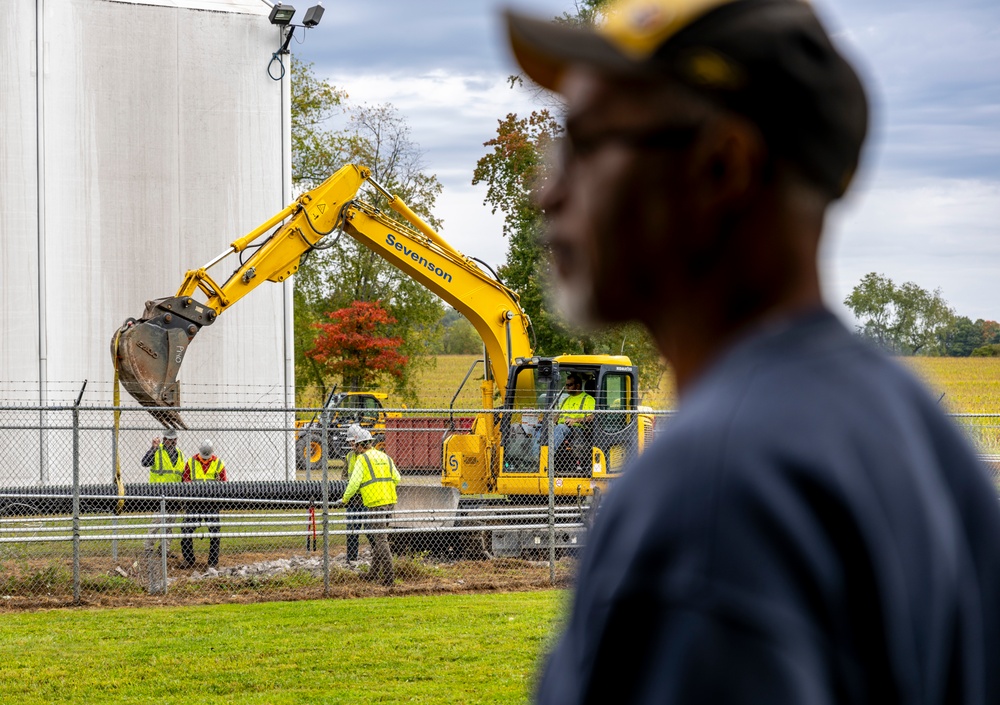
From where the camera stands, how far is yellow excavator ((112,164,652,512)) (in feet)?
56.7

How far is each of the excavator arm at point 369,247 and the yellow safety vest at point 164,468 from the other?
1808 millimetres

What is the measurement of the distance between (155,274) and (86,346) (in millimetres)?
1960

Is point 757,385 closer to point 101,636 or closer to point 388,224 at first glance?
point 101,636

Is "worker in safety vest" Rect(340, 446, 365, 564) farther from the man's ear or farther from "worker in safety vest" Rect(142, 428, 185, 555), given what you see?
the man's ear

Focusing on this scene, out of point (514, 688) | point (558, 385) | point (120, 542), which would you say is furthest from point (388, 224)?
point (514, 688)

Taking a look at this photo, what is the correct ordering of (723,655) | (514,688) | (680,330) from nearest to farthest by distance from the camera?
(723,655)
(680,330)
(514,688)

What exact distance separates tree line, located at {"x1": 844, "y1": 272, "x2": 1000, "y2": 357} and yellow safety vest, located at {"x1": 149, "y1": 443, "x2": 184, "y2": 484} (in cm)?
955

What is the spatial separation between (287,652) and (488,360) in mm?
8917

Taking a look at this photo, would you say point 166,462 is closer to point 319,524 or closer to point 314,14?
point 319,524

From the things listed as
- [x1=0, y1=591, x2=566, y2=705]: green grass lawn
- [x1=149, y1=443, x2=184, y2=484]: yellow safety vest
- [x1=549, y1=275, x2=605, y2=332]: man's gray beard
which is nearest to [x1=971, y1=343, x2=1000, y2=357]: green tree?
[x1=149, y1=443, x2=184, y2=484]: yellow safety vest

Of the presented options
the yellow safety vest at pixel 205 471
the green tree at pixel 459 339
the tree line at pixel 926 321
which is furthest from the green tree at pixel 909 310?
the green tree at pixel 459 339

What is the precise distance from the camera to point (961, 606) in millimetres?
1134

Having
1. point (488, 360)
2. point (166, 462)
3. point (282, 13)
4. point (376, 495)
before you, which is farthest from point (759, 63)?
point (282, 13)

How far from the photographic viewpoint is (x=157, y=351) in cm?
1563
